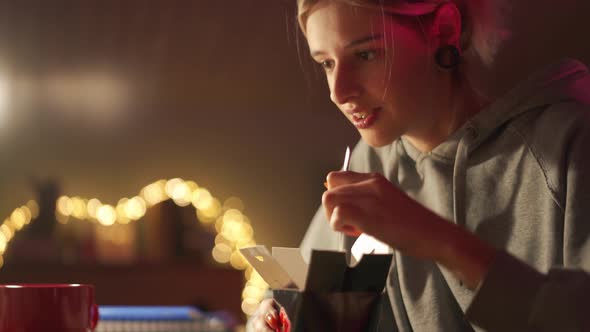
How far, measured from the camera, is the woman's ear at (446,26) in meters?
0.92

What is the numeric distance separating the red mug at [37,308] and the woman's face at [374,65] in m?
0.39

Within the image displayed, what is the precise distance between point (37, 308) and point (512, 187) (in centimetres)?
56

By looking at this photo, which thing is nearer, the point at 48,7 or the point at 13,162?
the point at 48,7

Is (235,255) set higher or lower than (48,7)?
lower

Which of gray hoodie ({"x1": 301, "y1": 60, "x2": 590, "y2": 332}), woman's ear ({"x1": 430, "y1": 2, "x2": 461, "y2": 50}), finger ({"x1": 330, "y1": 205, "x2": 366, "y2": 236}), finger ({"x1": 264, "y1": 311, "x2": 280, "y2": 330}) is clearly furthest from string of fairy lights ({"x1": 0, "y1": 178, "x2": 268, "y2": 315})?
finger ({"x1": 330, "y1": 205, "x2": 366, "y2": 236})

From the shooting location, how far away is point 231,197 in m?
3.34

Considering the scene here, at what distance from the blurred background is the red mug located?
7.00 feet

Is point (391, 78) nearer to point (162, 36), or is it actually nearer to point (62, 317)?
point (62, 317)

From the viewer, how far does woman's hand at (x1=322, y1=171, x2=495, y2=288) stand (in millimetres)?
629

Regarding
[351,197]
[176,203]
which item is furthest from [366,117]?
[176,203]

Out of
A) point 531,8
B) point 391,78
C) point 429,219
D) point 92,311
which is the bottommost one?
point 92,311

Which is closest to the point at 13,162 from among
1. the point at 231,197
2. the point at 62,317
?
the point at 231,197

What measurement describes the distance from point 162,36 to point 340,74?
7.43ft

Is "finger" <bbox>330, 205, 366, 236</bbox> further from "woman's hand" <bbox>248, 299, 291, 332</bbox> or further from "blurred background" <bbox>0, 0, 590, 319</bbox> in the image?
"blurred background" <bbox>0, 0, 590, 319</bbox>
